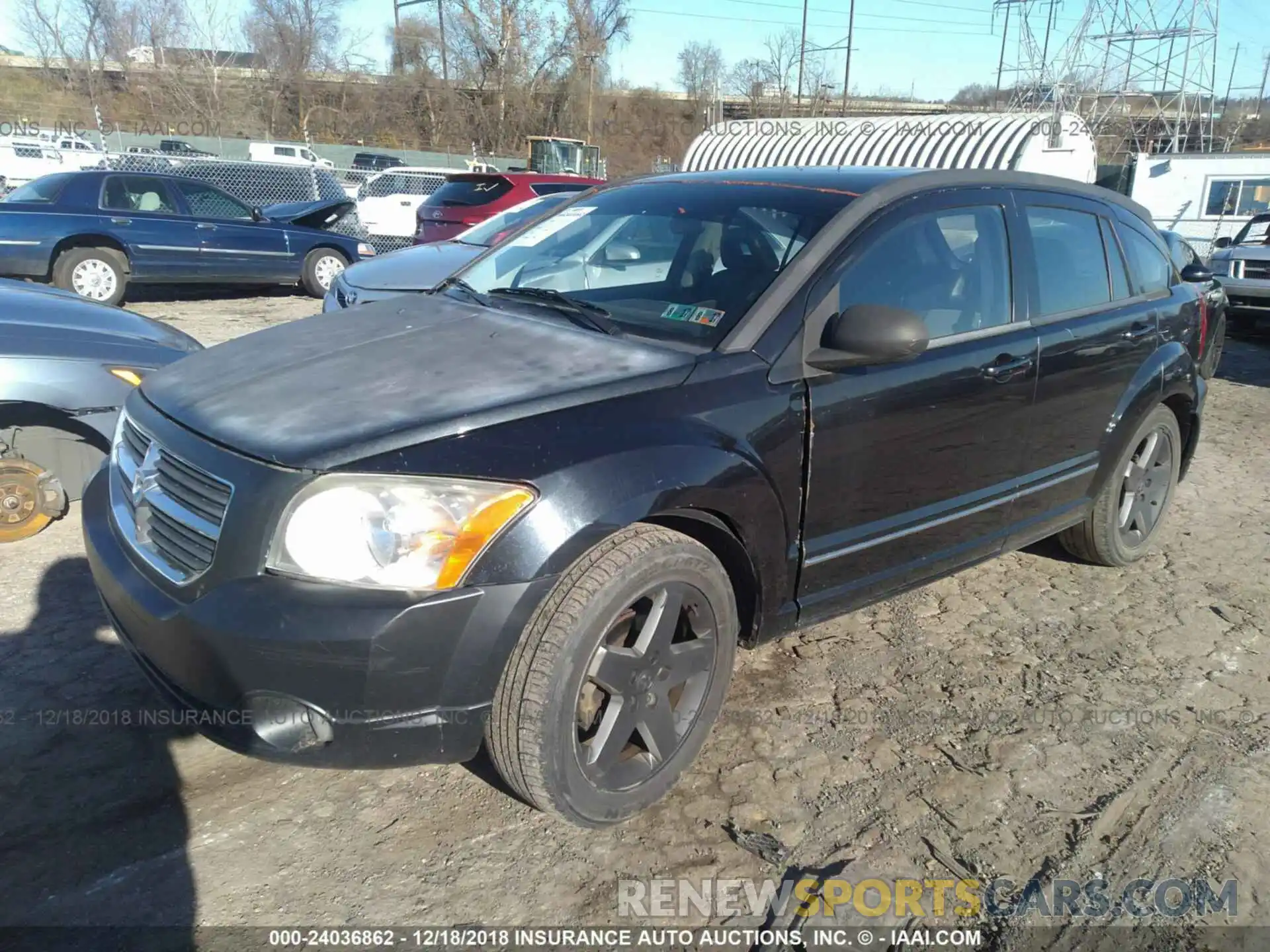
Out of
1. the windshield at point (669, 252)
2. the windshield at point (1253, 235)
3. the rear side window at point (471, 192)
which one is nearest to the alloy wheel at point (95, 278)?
the rear side window at point (471, 192)

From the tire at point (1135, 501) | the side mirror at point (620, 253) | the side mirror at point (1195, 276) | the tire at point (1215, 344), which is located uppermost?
the side mirror at point (620, 253)

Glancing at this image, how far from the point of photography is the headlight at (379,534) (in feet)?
7.08

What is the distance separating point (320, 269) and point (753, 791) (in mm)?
11211

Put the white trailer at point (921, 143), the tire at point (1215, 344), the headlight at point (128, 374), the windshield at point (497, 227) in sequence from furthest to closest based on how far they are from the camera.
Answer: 1. the white trailer at point (921, 143)
2. the windshield at point (497, 227)
3. the tire at point (1215, 344)
4. the headlight at point (128, 374)

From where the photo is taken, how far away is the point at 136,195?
1080 cm

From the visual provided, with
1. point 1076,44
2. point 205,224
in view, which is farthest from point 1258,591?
point 1076,44

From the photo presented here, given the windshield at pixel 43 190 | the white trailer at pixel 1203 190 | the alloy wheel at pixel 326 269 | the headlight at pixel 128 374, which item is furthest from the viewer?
the white trailer at pixel 1203 190

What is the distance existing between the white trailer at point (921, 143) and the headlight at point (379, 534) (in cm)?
1313

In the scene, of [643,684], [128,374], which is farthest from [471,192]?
[643,684]

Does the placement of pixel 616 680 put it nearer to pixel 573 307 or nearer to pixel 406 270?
pixel 573 307

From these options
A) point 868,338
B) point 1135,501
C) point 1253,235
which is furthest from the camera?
point 1253,235

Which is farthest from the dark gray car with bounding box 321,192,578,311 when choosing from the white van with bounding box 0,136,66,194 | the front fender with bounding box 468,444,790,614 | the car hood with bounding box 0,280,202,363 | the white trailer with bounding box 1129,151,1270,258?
the white trailer with bounding box 1129,151,1270,258

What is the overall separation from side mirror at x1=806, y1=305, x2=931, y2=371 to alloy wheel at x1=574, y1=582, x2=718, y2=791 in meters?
0.85

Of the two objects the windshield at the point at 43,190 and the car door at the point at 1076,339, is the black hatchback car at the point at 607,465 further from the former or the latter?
the windshield at the point at 43,190
